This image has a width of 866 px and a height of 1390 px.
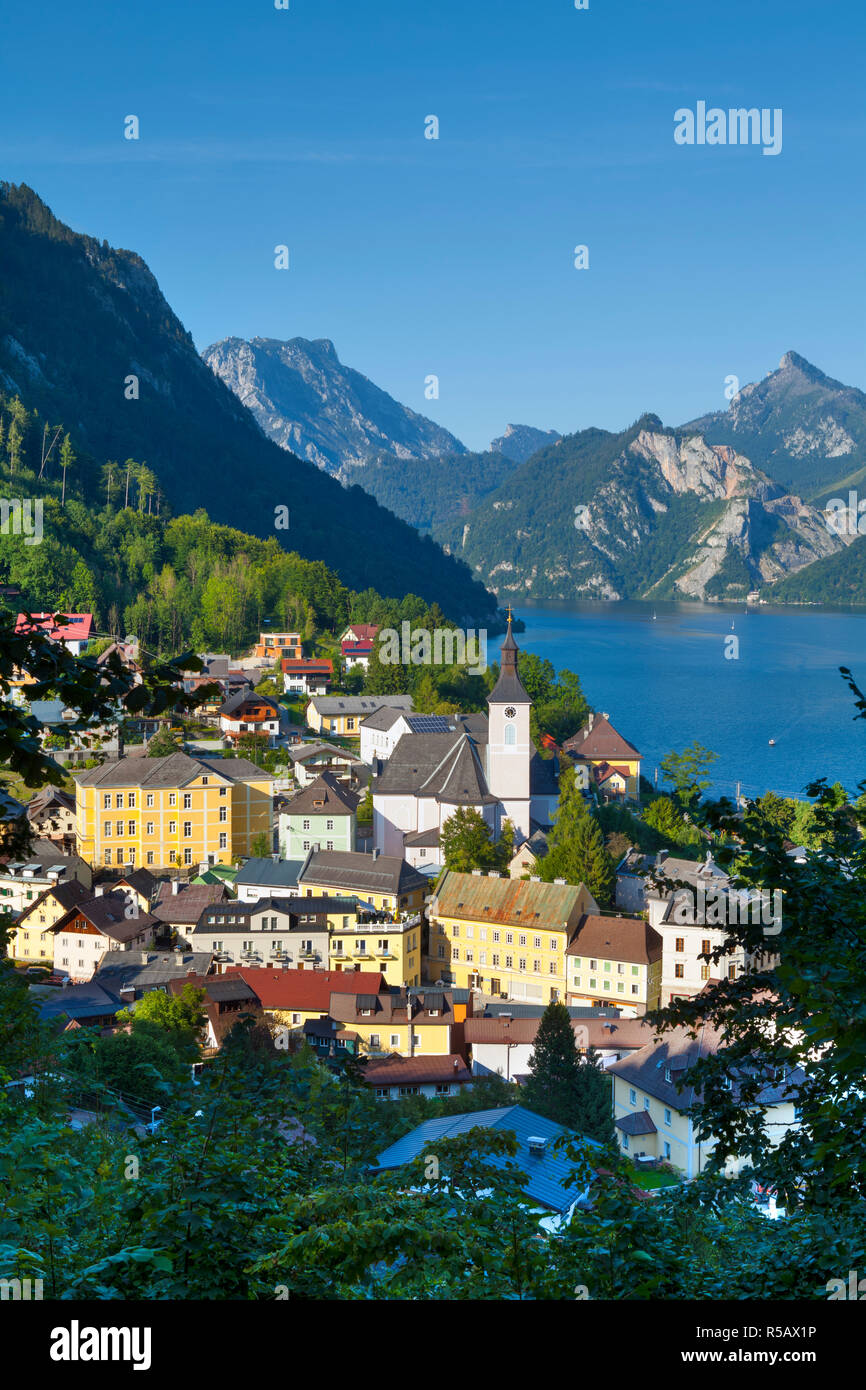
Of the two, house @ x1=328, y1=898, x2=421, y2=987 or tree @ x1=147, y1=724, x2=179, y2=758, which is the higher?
tree @ x1=147, y1=724, x2=179, y2=758

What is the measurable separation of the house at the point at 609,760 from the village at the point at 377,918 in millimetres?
4744

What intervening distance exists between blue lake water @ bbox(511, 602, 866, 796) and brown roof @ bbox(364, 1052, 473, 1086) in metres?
23.5

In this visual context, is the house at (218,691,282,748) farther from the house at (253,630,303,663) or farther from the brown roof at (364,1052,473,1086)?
the brown roof at (364,1052,473,1086)

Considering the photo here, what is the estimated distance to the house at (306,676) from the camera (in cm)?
5484

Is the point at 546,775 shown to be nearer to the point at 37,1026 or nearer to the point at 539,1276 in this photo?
the point at 37,1026

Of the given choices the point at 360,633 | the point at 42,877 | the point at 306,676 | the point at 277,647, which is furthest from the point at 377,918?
the point at 360,633

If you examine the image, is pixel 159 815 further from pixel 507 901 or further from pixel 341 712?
pixel 341 712

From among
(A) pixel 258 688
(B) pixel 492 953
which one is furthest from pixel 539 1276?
(A) pixel 258 688

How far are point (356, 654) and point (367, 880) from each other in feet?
109

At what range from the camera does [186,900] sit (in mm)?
28641

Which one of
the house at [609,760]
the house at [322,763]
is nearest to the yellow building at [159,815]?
the house at [322,763]

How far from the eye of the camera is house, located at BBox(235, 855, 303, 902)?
2931 cm

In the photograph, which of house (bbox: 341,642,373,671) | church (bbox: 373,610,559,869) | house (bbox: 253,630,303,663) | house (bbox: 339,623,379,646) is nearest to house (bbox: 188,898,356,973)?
church (bbox: 373,610,559,869)

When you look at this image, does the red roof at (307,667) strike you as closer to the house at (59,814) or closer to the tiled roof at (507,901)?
the house at (59,814)
